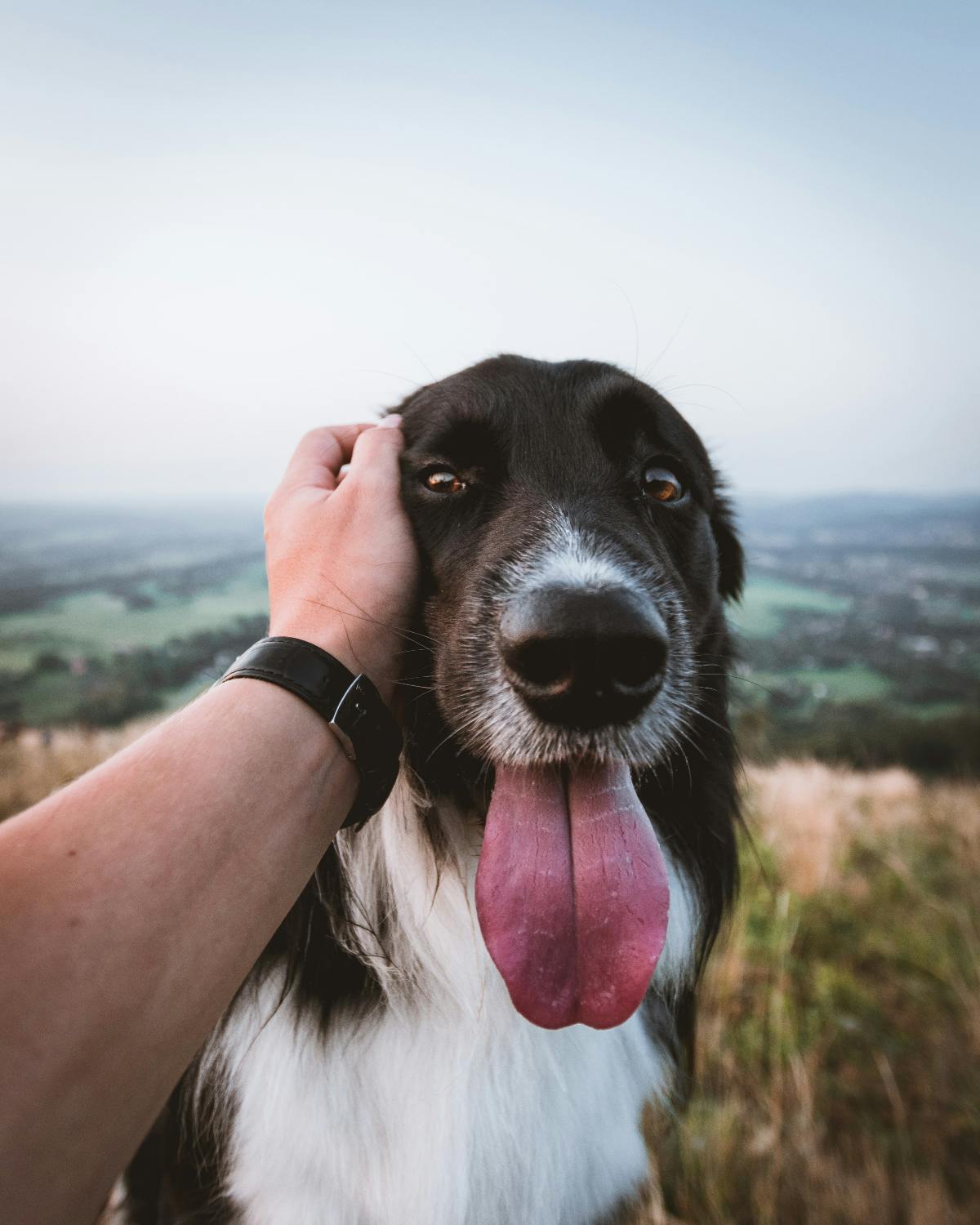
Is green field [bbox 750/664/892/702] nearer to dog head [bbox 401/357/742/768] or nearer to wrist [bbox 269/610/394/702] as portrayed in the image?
dog head [bbox 401/357/742/768]

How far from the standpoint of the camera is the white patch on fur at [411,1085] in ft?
6.75

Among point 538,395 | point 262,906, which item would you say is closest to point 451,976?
point 262,906

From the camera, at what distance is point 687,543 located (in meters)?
2.58

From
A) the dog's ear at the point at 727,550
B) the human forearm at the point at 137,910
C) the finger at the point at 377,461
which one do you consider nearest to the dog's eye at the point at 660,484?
the dog's ear at the point at 727,550

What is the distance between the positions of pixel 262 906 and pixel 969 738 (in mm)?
9728

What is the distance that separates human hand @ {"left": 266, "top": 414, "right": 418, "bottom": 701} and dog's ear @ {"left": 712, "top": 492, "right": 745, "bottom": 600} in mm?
1483

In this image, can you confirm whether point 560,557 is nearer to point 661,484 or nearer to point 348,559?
point 348,559

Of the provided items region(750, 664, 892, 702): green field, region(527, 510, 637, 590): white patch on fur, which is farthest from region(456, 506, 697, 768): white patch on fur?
region(750, 664, 892, 702): green field

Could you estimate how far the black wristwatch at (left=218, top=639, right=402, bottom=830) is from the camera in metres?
1.57

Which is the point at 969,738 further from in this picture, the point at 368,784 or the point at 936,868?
the point at 368,784

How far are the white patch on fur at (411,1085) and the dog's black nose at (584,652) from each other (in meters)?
0.68

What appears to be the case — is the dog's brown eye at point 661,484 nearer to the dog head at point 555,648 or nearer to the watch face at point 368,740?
the dog head at point 555,648

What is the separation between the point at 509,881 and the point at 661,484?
4.70 ft

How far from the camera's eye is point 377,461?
7.02 ft
